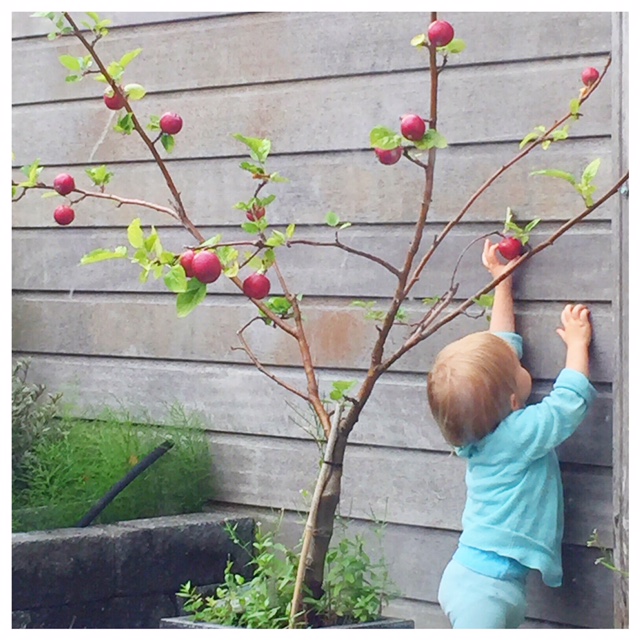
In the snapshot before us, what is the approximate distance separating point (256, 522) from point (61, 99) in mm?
1252

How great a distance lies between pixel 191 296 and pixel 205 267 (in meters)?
0.06

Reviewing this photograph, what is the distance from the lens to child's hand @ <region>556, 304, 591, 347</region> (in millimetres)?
2090

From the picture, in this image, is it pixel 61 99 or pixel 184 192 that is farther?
pixel 61 99

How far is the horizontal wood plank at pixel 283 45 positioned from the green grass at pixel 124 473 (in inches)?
34.6

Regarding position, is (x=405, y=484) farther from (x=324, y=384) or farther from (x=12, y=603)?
(x=12, y=603)

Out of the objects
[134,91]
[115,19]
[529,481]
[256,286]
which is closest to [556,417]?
[529,481]

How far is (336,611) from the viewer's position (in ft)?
6.87

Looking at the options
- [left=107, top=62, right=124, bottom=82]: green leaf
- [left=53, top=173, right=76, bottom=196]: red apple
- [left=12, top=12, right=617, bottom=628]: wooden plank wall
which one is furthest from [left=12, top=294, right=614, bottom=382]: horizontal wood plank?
Answer: [left=107, top=62, right=124, bottom=82]: green leaf

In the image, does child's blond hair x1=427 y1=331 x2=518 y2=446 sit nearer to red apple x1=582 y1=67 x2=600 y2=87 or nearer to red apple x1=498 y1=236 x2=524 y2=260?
red apple x1=498 y1=236 x2=524 y2=260

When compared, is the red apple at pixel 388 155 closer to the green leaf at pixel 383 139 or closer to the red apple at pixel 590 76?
the green leaf at pixel 383 139

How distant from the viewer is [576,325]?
2104mm

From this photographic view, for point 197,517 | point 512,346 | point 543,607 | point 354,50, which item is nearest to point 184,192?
point 354,50

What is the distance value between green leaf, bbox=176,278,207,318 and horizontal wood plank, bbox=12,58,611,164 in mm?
821

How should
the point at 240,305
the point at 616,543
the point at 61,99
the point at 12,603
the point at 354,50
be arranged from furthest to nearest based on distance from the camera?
the point at 61,99 → the point at 240,305 → the point at 354,50 → the point at 12,603 → the point at 616,543
